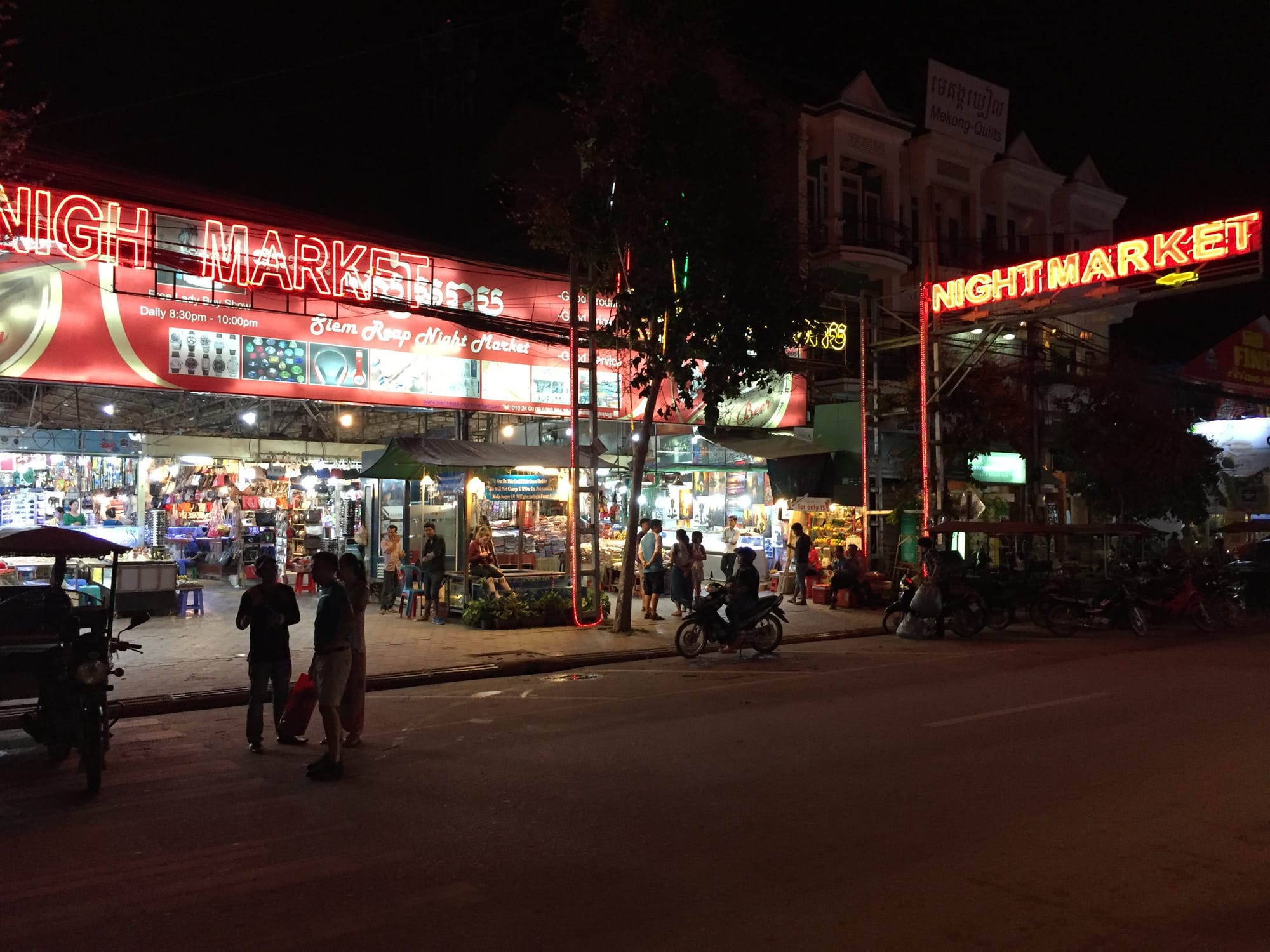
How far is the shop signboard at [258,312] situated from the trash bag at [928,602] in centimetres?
698

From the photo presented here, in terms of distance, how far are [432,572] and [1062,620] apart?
1117cm

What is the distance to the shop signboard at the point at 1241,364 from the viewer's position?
32188 mm

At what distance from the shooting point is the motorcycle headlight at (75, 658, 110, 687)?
690cm

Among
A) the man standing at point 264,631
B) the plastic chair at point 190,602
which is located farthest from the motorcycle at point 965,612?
the plastic chair at point 190,602

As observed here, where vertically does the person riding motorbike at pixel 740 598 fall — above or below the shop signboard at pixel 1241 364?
below

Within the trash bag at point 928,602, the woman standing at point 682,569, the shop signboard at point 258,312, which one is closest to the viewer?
the shop signboard at point 258,312

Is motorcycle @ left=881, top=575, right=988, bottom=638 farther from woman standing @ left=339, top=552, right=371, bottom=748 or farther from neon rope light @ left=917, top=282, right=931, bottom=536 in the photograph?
woman standing @ left=339, top=552, right=371, bottom=748

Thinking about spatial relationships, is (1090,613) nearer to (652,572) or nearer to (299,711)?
(652,572)

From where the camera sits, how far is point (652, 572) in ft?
58.8

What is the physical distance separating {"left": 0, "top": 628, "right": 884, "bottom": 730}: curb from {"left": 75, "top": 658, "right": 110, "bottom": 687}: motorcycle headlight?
1.64 meters

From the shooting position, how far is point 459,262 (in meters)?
17.8

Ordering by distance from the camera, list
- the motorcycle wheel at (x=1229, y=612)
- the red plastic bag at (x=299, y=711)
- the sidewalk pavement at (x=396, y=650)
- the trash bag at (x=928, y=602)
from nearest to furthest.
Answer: the red plastic bag at (x=299, y=711) < the sidewalk pavement at (x=396, y=650) < the trash bag at (x=928, y=602) < the motorcycle wheel at (x=1229, y=612)

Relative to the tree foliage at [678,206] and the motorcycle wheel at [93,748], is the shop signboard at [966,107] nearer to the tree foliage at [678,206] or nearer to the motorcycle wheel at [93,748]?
the tree foliage at [678,206]

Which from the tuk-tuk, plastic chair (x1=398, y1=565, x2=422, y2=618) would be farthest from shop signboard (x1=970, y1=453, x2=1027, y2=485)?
the tuk-tuk
